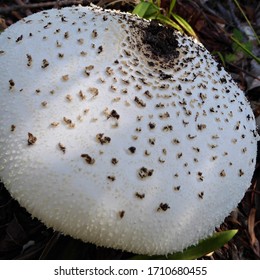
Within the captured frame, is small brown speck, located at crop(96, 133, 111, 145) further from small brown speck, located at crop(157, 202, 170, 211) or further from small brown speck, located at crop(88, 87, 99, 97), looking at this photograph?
small brown speck, located at crop(157, 202, 170, 211)

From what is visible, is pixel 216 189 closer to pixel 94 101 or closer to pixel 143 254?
pixel 143 254

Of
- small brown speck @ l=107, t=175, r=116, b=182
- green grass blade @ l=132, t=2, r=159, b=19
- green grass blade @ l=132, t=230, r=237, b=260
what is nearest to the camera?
small brown speck @ l=107, t=175, r=116, b=182

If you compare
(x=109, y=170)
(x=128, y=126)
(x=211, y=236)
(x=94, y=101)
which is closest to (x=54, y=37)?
(x=94, y=101)

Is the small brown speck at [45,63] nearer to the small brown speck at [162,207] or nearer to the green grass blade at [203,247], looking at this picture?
the small brown speck at [162,207]

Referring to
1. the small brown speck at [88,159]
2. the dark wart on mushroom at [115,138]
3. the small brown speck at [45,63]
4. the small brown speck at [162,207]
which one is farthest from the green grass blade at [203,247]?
the small brown speck at [45,63]

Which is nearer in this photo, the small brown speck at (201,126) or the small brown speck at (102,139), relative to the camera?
the small brown speck at (102,139)

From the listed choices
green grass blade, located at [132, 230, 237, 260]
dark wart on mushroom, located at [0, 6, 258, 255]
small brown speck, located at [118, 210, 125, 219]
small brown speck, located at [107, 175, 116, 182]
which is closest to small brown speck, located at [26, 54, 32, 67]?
dark wart on mushroom, located at [0, 6, 258, 255]

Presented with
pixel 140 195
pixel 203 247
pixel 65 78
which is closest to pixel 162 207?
pixel 140 195

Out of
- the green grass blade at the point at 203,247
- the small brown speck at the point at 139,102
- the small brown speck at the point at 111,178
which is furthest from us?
the green grass blade at the point at 203,247
